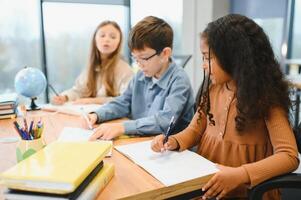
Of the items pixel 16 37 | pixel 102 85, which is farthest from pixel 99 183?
pixel 16 37

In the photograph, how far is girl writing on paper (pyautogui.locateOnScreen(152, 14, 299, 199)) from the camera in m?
0.97

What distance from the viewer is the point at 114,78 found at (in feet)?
7.33

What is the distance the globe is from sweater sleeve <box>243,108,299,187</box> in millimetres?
1323

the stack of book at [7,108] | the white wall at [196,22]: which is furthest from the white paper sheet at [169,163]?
the white wall at [196,22]

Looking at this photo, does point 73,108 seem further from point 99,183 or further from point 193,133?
point 99,183

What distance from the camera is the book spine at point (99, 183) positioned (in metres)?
0.73

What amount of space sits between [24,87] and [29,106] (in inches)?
5.9

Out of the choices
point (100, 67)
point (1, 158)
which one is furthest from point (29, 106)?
point (1, 158)

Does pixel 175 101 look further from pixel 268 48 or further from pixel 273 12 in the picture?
pixel 273 12

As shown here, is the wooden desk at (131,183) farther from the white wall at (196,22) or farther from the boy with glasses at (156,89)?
the white wall at (196,22)

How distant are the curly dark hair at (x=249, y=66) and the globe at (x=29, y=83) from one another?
1136mm

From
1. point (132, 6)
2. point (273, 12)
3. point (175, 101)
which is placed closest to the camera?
point (175, 101)

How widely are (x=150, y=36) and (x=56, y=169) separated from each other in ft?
2.72

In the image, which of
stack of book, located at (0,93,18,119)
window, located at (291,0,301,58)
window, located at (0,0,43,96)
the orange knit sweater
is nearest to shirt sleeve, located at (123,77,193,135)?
the orange knit sweater
